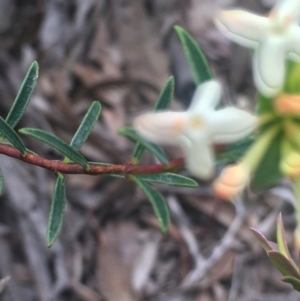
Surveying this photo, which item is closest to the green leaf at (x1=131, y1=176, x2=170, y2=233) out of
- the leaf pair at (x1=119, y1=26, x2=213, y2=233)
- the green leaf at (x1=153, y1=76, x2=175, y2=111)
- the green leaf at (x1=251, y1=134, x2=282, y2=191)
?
the leaf pair at (x1=119, y1=26, x2=213, y2=233)

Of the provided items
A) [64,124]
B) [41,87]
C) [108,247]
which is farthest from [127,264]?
[41,87]

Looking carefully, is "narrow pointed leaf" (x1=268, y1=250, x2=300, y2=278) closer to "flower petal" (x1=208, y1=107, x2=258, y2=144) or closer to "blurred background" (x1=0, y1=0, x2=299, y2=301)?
"flower petal" (x1=208, y1=107, x2=258, y2=144)

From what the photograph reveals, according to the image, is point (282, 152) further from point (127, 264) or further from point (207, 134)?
point (127, 264)

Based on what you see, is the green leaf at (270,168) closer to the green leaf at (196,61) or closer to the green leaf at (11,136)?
the green leaf at (196,61)

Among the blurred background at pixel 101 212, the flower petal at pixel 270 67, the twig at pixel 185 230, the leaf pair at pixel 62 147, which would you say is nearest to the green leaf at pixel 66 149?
the leaf pair at pixel 62 147

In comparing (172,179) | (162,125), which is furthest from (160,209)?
(162,125)

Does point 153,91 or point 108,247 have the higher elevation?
point 153,91

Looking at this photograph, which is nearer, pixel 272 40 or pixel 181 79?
pixel 272 40
